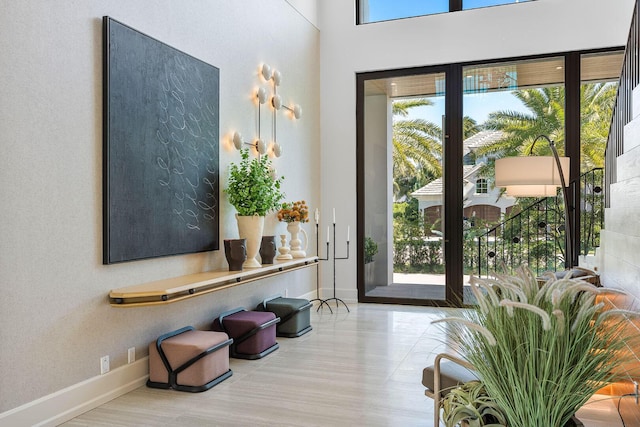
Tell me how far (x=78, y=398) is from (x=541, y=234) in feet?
17.3

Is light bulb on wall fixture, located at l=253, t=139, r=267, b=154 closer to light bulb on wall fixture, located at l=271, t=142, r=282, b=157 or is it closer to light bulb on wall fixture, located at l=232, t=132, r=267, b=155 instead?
light bulb on wall fixture, located at l=232, t=132, r=267, b=155

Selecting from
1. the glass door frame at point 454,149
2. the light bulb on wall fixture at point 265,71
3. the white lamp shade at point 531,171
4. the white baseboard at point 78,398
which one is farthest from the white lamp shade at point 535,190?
the white baseboard at point 78,398

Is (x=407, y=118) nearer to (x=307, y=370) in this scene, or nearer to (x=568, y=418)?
(x=307, y=370)

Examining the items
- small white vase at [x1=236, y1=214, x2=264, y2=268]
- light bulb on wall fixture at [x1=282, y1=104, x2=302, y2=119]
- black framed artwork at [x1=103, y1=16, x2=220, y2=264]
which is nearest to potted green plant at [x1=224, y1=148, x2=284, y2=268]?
small white vase at [x1=236, y1=214, x2=264, y2=268]

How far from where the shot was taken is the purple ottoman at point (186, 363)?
3.54 meters

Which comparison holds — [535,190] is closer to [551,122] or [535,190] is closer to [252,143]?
[551,122]

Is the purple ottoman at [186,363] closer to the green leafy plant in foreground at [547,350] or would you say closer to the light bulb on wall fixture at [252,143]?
the light bulb on wall fixture at [252,143]

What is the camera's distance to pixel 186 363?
3.55 meters

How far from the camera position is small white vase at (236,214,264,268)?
4.57 m

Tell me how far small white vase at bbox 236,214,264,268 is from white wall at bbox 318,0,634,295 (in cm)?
255

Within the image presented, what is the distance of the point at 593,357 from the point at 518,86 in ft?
19.1

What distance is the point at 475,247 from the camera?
6566mm

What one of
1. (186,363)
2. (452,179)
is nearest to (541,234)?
(452,179)

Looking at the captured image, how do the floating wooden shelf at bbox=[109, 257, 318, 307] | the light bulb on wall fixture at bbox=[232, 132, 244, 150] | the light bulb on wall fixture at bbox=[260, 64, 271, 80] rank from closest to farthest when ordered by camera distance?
the floating wooden shelf at bbox=[109, 257, 318, 307]
the light bulb on wall fixture at bbox=[232, 132, 244, 150]
the light bulb on wall fixture at bbox=[260, 64, 271, 80]
